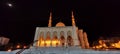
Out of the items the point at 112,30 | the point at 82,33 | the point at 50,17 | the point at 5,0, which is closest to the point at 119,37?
the point at 112,30

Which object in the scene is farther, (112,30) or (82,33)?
(82,33)

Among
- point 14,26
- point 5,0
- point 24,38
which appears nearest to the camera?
point 5,0

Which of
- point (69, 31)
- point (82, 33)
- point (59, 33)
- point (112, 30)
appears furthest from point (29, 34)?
point (112, 30)

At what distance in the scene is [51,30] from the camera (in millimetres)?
25375

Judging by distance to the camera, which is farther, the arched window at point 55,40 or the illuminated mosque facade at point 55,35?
the arched window at point 55,40

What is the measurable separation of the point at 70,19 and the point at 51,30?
5.09 metres

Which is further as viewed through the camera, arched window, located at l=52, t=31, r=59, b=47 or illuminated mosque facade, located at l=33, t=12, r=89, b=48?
arched window, located at l=52, t=31, r=59, b=47

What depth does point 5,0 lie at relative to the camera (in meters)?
15.9

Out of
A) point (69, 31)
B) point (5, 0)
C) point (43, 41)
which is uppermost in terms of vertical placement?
point (5, 0)

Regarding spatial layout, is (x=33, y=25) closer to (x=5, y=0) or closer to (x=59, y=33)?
(x=59, y=33)

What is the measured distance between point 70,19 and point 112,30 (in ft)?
26.7

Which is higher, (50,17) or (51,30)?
(50,17)

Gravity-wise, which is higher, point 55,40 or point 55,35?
point 55,35

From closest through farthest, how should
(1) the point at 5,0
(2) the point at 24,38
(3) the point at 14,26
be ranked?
(1) the point at 5,0 < (3) the point at 14,26 < (2) the point at 24,38
